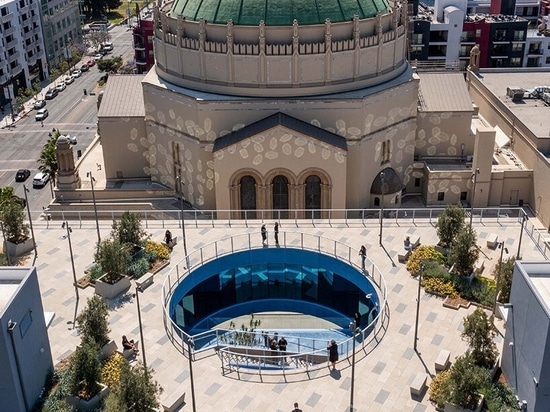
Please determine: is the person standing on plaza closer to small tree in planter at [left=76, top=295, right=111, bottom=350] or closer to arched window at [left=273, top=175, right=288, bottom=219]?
arched window at [left=273, top=175, right=288, bottom=219]

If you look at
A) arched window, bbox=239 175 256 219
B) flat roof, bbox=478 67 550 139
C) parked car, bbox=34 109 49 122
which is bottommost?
parked car, bbox=34 109 49 122

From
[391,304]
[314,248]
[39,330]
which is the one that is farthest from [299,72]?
[39,330]

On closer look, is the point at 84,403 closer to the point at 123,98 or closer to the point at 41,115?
the point at 123,98

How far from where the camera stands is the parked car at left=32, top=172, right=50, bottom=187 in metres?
71.7

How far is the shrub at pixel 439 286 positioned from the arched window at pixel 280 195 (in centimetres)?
1614

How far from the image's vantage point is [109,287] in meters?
38.3

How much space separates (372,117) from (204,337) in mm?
23950

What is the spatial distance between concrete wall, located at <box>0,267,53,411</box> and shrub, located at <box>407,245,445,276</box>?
21.9 meters

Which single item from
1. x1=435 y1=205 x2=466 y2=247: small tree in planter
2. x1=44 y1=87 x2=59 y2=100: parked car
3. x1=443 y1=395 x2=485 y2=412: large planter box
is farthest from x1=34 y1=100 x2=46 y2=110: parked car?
x1=443 y1=395 x2=485 y2=412: large planter box

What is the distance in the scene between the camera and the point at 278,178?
52.1 metres

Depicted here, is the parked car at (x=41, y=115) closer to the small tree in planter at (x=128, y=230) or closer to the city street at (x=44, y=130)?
the city street at (x=44, y=130)

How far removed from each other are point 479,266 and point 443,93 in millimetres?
23990

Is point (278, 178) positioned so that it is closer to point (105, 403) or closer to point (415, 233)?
point (415, 233)

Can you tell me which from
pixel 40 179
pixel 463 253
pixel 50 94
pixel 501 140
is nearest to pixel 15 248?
pixel 463 253
